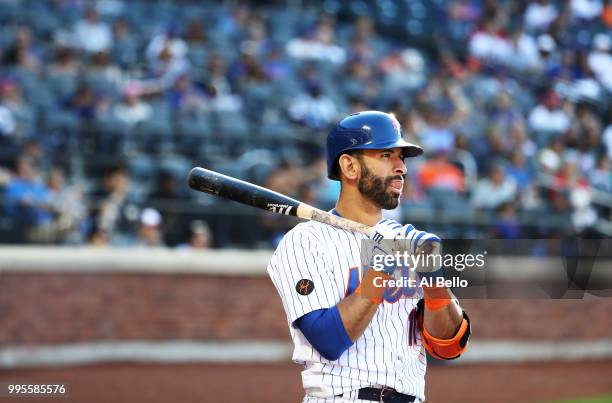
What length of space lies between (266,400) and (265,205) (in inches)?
218

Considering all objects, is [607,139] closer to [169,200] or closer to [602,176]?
[602,176]

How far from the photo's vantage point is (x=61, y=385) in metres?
9.03

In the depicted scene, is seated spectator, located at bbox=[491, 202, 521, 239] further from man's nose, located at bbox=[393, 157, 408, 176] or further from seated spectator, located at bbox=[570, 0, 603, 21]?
man's nose, located at bbox=[393, 157, 408, 176]

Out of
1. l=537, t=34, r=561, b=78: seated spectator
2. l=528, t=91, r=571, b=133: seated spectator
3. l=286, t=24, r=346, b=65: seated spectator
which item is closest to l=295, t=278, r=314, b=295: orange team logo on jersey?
l=286, t=24, r=346, b=65: seated spectator

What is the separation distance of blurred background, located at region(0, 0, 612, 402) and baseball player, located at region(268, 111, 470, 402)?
18.6 feet

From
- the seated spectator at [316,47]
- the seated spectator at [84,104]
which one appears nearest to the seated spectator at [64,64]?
the seated spectator at [84,104]

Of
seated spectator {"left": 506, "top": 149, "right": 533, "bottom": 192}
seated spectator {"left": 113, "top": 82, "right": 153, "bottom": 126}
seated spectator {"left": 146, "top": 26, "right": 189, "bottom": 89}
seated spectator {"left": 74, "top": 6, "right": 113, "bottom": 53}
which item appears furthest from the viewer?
seated spectator {"left": 506, "top": 149, "right": 533, "bottom": 192}

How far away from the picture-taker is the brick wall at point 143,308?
33.3 ft

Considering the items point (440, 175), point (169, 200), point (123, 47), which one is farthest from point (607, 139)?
point (169, 200)

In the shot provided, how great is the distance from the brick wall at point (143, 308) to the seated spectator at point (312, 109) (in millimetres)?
2199

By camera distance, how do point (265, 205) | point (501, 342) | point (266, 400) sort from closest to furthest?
point (265, 205) → point (266, 400) → point (501, 342)

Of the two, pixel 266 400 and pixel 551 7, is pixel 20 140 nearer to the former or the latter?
pixel 266 400

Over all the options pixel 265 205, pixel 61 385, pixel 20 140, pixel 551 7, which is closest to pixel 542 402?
pixel 61 385

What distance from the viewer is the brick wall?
10148 mm
